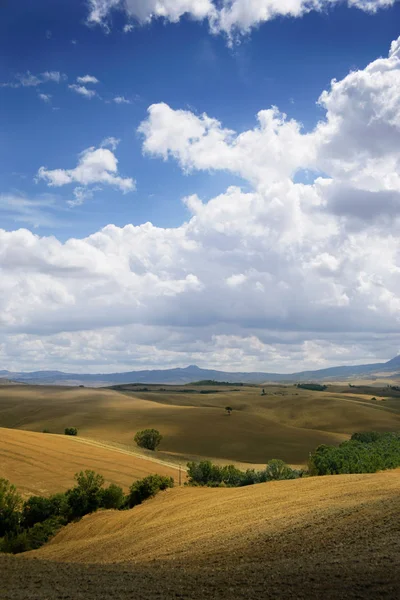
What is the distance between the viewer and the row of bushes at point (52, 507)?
33781 mm

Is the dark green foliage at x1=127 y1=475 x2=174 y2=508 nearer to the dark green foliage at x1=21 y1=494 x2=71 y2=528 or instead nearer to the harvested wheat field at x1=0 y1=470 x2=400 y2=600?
the dark green foliage at x1=21 y1=494 x2=71 y2=528

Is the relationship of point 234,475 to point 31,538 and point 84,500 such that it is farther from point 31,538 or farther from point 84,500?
point 31,538

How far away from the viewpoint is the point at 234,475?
162ft

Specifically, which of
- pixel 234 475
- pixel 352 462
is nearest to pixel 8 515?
pixel 234 475

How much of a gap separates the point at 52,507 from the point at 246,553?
2537cm

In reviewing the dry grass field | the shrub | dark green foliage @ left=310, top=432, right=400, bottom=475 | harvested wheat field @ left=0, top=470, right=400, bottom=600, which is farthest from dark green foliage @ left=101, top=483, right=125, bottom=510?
the dry grass field

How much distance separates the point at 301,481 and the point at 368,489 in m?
9.17

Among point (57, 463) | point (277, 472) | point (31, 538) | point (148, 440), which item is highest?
point (277, 472)

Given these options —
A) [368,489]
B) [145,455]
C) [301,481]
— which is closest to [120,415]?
[145,455]

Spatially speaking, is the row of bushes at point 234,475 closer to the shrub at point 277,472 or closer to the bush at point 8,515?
the shrub at point 277,472

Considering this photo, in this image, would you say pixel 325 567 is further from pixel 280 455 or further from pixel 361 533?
pixel 280 455

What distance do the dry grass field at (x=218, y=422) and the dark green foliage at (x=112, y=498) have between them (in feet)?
120

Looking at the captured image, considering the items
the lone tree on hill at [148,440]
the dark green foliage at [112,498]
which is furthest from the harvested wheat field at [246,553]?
the lone tree on hill at [148,440]

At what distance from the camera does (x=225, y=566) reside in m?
16.3
